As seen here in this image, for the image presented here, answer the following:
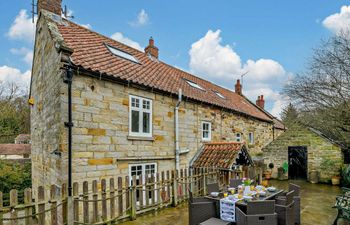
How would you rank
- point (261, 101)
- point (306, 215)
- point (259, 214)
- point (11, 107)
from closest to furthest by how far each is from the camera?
point (259, 214) → point (306, 215) → point (11, 107) → point (261, 101)

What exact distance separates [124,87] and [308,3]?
9.31m

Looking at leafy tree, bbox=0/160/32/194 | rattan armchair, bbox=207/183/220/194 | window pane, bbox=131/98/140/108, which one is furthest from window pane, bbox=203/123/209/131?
leafy tree, bbox=0/160/32/194

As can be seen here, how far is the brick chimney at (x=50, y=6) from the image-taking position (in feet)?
31.4

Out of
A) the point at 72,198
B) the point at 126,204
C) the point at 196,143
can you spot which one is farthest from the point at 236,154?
the point at 72,198

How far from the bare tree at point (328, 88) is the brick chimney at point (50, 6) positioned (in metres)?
11.7

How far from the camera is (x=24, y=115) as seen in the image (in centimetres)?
2861

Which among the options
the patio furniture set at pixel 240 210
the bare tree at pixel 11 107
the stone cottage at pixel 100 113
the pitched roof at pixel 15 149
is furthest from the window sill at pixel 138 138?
the pitched roof at pixel 15 149

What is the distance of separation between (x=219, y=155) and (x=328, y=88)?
5646 mm

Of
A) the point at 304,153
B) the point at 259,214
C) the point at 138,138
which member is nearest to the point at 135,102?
the point at 138,138

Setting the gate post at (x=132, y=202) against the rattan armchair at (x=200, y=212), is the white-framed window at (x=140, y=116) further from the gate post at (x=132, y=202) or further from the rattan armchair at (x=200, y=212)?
the rattan armchair at (x=200, y=212)

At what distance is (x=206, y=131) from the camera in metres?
12.3

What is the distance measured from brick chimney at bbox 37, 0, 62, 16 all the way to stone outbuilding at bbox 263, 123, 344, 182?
15225 mm

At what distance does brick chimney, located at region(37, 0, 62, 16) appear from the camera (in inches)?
376

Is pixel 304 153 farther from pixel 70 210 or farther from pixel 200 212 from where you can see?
pixel 70 210
